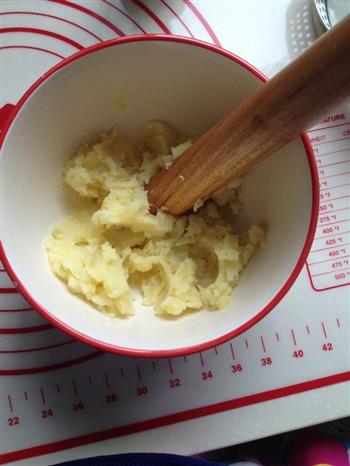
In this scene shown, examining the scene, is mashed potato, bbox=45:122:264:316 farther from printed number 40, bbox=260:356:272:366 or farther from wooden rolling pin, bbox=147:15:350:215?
printed number 40, bbox=260:356:272:366

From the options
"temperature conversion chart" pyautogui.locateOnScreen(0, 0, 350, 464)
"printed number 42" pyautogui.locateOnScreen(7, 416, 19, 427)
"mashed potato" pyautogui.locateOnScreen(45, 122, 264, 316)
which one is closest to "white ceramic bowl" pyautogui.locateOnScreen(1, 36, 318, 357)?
"mashed potato" pyautogui.locateOnScreen(45, 122, 264, 316)

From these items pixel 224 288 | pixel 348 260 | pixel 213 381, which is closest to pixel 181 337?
pixel 224 288

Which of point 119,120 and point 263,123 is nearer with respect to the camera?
point 263,123

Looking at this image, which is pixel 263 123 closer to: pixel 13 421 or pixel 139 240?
pixel 139 240

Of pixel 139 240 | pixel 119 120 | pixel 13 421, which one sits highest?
pixel 119 120

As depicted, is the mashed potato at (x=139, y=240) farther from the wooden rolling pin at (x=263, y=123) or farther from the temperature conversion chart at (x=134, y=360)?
the temperature conversion chart at (x=134, y=360)

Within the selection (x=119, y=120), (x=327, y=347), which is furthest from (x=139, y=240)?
(x=327, y=347)

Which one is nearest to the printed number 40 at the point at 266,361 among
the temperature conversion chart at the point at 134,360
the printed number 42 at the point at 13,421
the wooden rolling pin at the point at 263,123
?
the temperature conversion chart at the point at 134,360

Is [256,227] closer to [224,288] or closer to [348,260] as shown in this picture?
[224,288]
